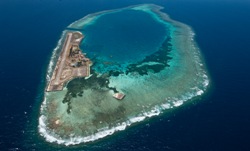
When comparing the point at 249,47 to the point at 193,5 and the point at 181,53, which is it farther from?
the point at 193,5

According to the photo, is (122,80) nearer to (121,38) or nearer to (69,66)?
(69,66)

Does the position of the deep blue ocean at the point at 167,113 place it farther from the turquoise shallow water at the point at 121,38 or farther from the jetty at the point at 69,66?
the turquoise shallow water at the point at 121,38

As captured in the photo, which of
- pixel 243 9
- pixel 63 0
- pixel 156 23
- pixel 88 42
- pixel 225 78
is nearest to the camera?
pixel 225 78

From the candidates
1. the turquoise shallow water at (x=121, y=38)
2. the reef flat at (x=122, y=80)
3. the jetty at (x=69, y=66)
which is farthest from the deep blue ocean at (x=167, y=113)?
the turquoise shallow water at (x=121, y=38)

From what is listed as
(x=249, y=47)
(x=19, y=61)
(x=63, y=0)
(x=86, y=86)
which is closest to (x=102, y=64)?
(x=86, y=86)

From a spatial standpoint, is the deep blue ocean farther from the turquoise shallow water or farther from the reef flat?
the turquoise shallow water

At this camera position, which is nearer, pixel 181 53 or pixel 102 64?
pixel 102 64

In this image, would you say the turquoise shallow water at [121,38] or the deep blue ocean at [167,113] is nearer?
the deep blue ocean at [167,113]
